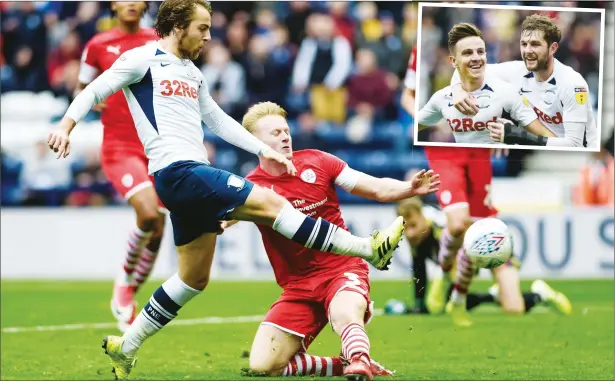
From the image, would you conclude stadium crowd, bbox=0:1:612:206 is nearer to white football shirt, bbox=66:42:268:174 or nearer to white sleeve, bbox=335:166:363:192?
white sleeve, bbox=335:166:363:192

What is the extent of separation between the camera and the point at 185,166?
242 inches

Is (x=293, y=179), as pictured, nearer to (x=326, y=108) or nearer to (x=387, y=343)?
(x=387, y=343)

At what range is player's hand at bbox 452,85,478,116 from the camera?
20.3ft

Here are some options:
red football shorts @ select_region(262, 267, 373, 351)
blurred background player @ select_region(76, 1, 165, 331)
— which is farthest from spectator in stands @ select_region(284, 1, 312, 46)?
red football shorts @ select_region(262, 267, 373, 351)

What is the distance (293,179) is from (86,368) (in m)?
2.03

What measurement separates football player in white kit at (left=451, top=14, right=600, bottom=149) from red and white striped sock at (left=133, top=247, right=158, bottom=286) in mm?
4034

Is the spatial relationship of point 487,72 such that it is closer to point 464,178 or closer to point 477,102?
point 477,102

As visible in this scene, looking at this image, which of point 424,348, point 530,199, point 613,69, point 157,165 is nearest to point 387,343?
point 424,348

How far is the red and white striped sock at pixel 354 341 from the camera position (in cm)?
588

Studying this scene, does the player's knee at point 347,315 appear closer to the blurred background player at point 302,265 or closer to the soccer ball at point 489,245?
the blurred background player at point 302,265

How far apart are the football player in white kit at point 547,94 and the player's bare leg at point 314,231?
2.64 feet

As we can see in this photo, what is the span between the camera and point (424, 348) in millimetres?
8500

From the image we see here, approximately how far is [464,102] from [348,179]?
0.82 meters

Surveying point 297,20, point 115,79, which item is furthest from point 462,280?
point 297,20
